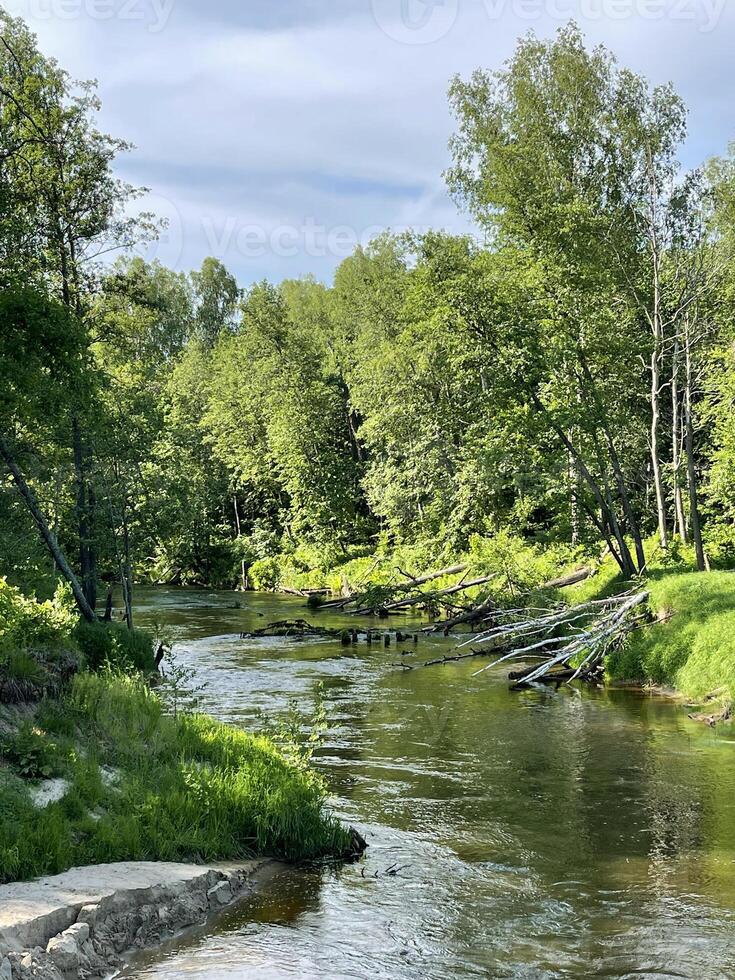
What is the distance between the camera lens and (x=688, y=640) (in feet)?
61.6

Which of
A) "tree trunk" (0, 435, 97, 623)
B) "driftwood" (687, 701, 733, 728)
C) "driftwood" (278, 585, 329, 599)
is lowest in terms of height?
"driftwood" (687, 701, 733, 728)

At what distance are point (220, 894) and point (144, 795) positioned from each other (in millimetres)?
1623

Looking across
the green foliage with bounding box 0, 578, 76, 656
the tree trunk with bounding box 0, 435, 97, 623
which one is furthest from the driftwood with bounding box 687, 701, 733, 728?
the tree trunk with bounding box 0, 435, 97, 623

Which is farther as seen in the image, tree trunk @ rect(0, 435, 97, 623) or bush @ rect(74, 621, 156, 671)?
tree trunk @ rect(0, 435, 97, 623)

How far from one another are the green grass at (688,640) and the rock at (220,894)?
11354 millimetres

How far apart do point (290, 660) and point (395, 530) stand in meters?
22.4

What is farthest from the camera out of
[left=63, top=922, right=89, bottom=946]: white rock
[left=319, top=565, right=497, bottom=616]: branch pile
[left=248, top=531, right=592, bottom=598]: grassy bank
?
[left=319, top=565, right=497, bottom=616]: branch pile

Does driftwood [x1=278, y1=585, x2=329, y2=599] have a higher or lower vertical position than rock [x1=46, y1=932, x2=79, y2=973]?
higher

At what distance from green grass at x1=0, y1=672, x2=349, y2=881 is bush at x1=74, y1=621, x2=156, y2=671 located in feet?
12.9

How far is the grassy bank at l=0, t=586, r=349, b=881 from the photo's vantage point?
8.35 meters

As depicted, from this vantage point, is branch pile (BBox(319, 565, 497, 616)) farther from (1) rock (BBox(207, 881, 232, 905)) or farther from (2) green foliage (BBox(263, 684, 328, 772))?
(1) rock (BBox(207, 881, 232, 905))

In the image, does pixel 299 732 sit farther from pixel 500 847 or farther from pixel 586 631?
pixel 586 631

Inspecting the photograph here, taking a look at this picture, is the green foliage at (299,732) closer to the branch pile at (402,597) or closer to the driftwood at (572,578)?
the driftwood at (572,578)

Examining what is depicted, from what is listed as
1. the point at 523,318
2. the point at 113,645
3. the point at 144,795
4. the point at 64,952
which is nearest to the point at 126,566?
the point at 113,645
